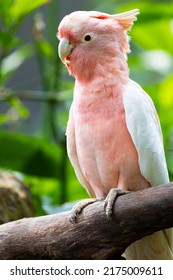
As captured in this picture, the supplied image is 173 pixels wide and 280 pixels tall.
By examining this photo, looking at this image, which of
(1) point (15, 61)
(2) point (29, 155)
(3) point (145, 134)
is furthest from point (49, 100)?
(3) point (145, 134)

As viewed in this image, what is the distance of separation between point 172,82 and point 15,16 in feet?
2.31

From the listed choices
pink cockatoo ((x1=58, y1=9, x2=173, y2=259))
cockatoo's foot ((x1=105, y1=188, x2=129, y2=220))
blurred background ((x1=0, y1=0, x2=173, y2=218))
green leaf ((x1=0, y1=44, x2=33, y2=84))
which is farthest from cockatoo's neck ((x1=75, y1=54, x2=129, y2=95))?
green leaf ((x1=0, y1=44, x2=33, y2=84))

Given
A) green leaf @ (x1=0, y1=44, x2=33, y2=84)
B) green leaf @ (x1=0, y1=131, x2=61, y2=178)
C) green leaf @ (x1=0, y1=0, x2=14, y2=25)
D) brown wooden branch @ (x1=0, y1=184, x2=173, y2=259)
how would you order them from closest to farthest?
brown wooden branch @ (x1=0, y1=184, x2=173, y2=259) → green leaf @ (x1=0, y1=0, x2=14, y2=25) → green leaf @ (x1=0, y1=131, x2=61, y2=178) → green leaf @ (x1=0, y1=44, x2=33, y2=84)

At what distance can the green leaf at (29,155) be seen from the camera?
2.08m

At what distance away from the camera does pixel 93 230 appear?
4.35 feet

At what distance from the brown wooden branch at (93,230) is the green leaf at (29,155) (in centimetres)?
64

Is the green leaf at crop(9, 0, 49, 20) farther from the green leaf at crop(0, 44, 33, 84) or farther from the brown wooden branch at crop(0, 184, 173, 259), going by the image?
the brown wooden branch at crop(0, 184, 173, 259)

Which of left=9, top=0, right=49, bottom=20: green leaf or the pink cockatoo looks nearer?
the pink cockatoo

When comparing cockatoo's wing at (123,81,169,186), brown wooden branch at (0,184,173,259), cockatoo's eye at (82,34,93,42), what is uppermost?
cockatoo's eye at (82,34,93,42)

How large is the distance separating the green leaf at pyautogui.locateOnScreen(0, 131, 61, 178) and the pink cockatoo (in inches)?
23.9

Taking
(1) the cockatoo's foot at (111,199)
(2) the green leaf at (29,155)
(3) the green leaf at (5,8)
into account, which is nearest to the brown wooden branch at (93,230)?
(1) the cockatoo's foot at (111,199)

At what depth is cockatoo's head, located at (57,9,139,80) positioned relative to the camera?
141 centimetres

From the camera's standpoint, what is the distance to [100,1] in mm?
3865
